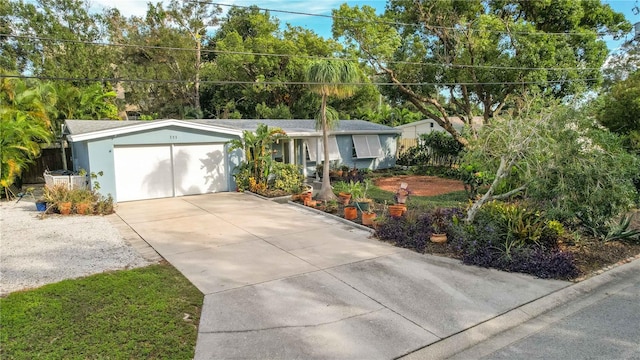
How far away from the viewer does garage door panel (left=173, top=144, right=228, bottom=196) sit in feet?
45.6

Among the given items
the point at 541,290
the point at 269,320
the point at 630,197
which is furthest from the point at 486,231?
the point at 269,320

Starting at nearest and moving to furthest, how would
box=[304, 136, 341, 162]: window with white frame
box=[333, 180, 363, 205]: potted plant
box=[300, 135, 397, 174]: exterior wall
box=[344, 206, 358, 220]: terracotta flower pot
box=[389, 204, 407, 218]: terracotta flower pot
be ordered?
1. box=[389, 204, 407, 218]: terracotta flower pot
2. box=[344, 206, 358, 220]: terracotta flower pot
3. box=[333, 180, 363, 205]: potted plant
4. box=[304, 136, 341, 162]: window with white frame
5. box=[300, 135, 397, 174]: exterior wall

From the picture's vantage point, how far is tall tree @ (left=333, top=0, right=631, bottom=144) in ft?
51.8

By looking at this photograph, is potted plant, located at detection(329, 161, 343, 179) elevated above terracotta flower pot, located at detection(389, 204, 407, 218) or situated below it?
above

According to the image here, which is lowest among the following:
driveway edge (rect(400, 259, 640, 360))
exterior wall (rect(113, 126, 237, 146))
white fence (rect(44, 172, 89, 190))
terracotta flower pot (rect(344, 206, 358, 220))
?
driveway edge (rect(400, 259, 640, 360))

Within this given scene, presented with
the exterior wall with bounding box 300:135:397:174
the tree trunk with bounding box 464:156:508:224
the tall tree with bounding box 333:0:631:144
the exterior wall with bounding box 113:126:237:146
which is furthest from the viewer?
the exterior wall with bounding box 300:135:397:174

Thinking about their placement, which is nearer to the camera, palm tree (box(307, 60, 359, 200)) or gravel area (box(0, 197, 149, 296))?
gravel area (box(0, 197, 149, 296))

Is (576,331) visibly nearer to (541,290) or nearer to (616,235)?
(541,290)

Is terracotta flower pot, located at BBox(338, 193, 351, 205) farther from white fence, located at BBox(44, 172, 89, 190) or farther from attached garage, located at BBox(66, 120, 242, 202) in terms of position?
white fence, located at BBox(44, 172, 89, 190)

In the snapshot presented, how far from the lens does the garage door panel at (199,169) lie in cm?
1391

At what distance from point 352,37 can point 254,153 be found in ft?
24.8

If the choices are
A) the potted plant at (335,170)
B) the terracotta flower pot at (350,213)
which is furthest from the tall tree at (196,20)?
the terracotta flower pot at (350,213)

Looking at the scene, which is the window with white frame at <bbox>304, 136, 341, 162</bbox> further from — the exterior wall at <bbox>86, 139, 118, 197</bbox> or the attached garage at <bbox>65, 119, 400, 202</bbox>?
the exterior wall at <bbox>86, 139, 118, 197</bbox>

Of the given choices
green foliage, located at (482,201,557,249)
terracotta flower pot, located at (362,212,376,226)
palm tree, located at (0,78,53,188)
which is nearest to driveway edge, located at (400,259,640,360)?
green foliage, located at (482,201,557,249)
